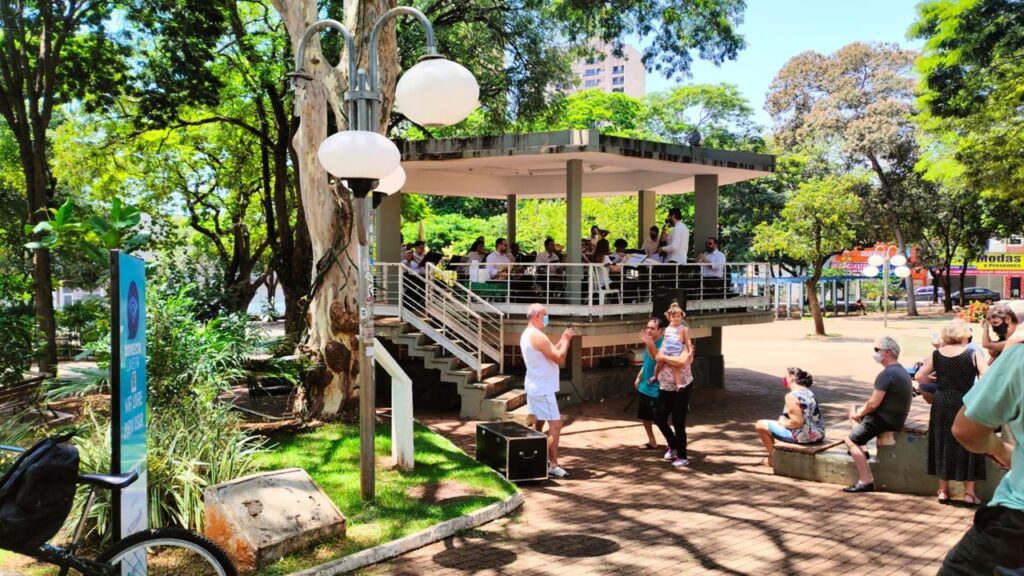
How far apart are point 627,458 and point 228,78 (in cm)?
1431

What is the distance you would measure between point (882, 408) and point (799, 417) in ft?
3.00

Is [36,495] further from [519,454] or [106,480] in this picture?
[519,454]

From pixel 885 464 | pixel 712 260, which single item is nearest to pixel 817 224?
pixel 712 260

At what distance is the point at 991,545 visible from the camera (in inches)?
110

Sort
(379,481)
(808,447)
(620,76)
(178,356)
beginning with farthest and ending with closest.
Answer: (620,76)
(808,447)
(379,481)
(178,356)

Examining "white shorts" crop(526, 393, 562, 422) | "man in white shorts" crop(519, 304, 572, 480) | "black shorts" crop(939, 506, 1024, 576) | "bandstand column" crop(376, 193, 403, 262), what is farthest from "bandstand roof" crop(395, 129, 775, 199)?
"black shorts" crop(939, 506, 1024, 576)

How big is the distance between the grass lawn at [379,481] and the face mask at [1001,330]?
5.03 meters

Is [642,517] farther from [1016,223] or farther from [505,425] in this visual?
[1016,223]

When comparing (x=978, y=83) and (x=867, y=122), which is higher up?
(x=867, y=122)

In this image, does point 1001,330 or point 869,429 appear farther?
point 869,429

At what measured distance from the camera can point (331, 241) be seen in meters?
9.51

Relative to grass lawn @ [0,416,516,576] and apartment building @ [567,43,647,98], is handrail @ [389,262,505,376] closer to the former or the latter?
grass lawn @ [0,416,516,576]

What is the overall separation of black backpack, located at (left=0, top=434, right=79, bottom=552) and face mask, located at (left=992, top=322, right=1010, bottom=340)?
25.6 ft

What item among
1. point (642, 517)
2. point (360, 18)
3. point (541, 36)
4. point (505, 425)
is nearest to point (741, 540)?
point (642, 517)
